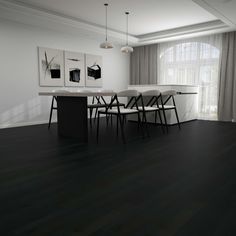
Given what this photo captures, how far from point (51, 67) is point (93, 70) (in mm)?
1338

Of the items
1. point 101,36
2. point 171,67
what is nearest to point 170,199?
point 101,36

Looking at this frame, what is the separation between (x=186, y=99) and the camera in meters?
5.52

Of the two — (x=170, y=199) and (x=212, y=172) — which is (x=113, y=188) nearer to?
(x=170, y=199)

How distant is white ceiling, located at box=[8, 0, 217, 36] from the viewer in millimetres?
4328

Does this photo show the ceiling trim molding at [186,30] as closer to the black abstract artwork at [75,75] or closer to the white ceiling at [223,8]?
the white ceiling at [223,8]

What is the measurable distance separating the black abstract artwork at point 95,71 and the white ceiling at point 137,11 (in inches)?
48.4

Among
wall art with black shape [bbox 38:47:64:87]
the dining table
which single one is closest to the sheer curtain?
wall art with black shape [bbox 38:47:64:87]

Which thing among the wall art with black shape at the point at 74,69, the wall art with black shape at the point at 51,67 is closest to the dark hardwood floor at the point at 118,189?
the wall art with black shape at the point at 51,67

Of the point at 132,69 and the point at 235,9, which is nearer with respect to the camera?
the point at 235,9

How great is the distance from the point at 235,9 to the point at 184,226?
4.07 m

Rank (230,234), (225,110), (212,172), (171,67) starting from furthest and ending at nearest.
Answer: (171,67), (225,110), (212,172), (230,234)

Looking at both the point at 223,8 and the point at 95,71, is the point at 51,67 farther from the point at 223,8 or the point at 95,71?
the point at 223,8

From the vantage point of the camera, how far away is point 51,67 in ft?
18.5

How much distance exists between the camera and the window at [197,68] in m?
6.20
